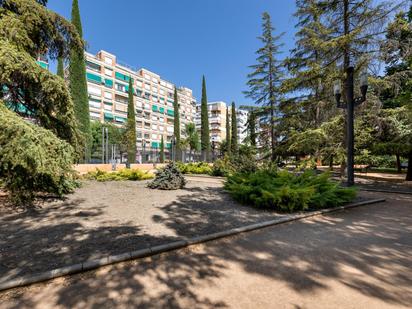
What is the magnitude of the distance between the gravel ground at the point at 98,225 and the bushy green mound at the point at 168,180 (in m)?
2.09

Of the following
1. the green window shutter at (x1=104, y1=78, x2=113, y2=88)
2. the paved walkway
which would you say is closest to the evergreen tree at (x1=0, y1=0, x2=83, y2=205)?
the paved walkway

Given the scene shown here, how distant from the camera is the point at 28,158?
493cm

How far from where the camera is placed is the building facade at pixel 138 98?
42.3 m

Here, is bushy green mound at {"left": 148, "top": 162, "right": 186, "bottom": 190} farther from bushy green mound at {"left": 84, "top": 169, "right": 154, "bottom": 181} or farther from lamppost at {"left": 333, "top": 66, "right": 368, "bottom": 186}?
lamppost at {"left": 333, "top": 66, "right": 368, "bottom": 186}

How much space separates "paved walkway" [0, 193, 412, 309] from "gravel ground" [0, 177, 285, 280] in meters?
0.55

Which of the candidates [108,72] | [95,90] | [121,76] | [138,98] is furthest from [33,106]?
[138,98]

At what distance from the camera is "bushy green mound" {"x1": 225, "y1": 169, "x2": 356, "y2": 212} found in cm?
555

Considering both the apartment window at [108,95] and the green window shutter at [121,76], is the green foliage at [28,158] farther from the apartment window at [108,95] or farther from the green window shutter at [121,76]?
the green window shutter at [121,76]

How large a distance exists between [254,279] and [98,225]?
3.38 metres

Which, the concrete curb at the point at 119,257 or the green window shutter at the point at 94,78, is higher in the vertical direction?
the green window shutter at the point at 94,78

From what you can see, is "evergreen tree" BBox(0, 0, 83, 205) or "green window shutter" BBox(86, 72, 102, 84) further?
"green window shutter" BBox(86, 72, 102, 84)

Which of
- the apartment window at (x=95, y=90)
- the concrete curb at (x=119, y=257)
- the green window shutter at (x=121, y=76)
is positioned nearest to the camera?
the concrete curb at (x=119, y=257)

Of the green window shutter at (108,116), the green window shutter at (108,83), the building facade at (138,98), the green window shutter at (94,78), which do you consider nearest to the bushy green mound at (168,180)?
the building facade at (138,98)

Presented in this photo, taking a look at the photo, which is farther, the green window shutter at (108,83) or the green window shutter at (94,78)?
the green window shutter at (108,83)
